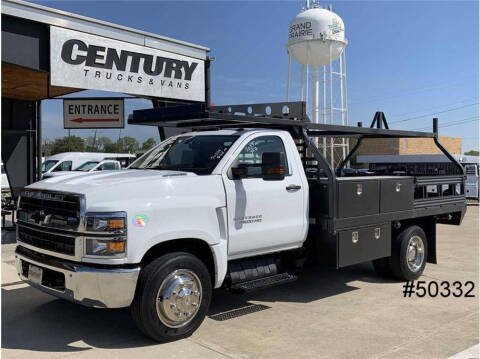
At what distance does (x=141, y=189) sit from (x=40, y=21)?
19.8ft

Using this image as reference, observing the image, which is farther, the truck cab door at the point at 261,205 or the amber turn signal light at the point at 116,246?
the truck cab door at the point at 261,205

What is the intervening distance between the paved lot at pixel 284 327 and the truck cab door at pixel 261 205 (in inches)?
33.6

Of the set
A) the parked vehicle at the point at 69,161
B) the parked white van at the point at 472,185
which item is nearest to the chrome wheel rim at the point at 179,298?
the parked vehicle at the point at 69,161

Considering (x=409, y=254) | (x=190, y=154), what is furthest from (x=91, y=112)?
(x=409, y=254)

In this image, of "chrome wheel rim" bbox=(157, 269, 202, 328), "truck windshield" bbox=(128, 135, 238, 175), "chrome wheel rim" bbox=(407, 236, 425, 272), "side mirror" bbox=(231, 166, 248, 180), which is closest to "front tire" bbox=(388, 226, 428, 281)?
"chrome wheel rim" bbox=(407, 236, 425, 272)

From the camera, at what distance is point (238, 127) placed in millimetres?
6676

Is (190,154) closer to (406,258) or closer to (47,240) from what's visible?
(47,240)

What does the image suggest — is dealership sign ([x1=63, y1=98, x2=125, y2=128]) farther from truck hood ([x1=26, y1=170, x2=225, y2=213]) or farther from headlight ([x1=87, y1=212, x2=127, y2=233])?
headlight ([x1=87, y1=212, x2=127, y2=233])

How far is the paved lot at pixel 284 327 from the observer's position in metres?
4.68

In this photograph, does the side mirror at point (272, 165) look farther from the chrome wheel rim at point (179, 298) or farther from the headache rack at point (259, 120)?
the chrome wheel rim at point (179, 298)

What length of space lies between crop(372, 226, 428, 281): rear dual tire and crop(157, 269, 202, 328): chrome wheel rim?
349cm

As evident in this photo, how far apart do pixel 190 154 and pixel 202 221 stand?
1110 mm

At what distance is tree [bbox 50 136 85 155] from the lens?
186 ft

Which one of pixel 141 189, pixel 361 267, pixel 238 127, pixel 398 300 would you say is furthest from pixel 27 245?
pixel 361 267
